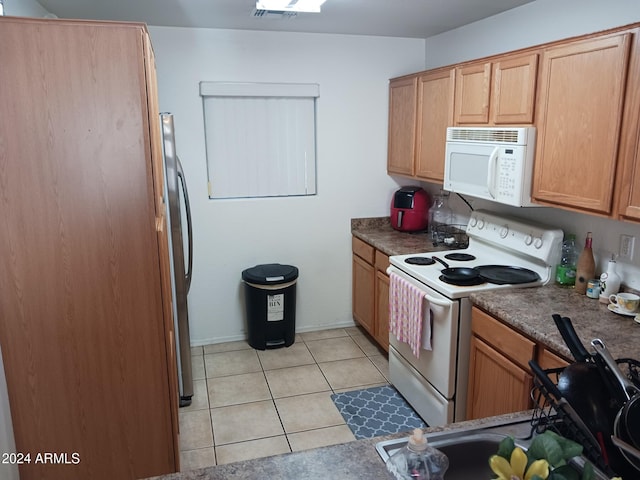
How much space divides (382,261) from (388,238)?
0.92 ft

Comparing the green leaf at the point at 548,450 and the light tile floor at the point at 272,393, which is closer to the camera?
the green leaf at the point at 548,450

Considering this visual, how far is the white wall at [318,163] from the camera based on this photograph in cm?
362

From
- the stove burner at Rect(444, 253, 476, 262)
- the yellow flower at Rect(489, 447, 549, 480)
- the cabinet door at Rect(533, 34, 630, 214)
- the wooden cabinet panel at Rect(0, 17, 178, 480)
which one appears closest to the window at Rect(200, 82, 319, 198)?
the stove burner at Rect(444, 253, 476, 262)

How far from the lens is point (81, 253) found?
192 cm

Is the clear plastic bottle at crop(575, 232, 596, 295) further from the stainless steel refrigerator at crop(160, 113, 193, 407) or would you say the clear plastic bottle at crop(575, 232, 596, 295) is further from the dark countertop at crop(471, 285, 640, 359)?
the stainless steel refrigerator at crop(160, 113, 193, 407)

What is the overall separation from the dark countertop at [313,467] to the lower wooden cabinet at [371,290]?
236cm

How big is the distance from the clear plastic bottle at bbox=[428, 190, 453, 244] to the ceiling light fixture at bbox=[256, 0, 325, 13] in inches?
68.9

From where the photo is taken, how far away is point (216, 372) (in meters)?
3.57

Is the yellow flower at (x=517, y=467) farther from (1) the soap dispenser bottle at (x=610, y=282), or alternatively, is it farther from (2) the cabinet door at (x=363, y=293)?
(2) the cabinet door at (x=363, y=293)

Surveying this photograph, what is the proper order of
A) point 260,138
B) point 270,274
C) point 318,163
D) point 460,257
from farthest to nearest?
point 318,163, point 260,138, point 270,274, point 460,257

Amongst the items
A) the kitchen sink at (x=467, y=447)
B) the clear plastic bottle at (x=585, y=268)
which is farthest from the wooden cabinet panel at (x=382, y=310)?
the kitchen sink at (x=467, y=447)

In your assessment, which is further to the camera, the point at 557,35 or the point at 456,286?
the point at 557,35

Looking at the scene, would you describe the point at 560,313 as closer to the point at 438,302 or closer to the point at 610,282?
the point at 610,282

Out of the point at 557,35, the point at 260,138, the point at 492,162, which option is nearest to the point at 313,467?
the point at 492,162
